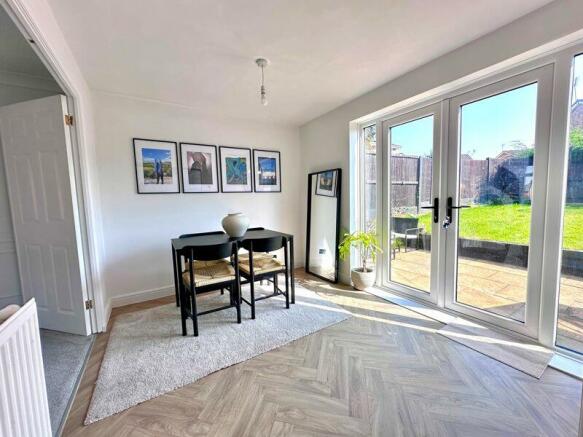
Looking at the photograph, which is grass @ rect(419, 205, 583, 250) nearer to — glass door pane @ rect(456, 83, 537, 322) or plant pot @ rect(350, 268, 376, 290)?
glass door pane @ rect(456, 83, 537, 322)

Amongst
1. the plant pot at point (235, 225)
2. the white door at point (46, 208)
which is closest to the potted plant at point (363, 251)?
the plant pot at point (235, 225)

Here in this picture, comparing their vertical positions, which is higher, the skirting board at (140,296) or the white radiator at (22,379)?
the white radiator at (22,379)

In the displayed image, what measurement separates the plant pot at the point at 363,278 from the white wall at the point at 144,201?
71.7 inches

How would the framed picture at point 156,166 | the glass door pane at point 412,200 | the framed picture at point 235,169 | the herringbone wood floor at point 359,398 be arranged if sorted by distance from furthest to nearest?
the framed picture at point 235,169 < the framed picture at point 156,166 < the glass door pane at point 412,200 < the herringbone wood floor at point 359,398

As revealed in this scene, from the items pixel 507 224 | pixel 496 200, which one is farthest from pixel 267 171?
pixel 507 224

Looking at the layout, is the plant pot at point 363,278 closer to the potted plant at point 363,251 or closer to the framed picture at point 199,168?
the potted plant at point 363,251

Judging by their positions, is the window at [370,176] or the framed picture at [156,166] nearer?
the framed picture at [156,166]

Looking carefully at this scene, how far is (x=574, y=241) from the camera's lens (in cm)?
181

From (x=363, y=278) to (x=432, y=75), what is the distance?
2276 mm

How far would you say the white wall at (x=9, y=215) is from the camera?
2.46 m

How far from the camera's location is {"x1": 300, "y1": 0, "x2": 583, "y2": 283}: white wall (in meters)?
1.69

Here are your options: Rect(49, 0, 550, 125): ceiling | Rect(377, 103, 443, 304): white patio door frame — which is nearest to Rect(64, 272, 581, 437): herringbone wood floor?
Rect(377, 103, 443, 304): white patio door frame

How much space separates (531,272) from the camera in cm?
201

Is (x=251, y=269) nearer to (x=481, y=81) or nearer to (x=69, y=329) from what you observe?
(x=69, y=329)
